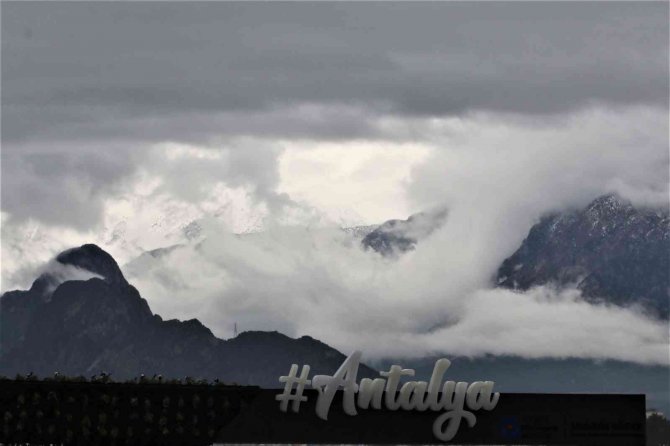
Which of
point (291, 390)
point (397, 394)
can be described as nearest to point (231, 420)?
point (291, 390)

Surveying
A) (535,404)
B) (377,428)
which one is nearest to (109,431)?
(377,428)

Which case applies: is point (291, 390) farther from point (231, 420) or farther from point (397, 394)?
point (397, 394)

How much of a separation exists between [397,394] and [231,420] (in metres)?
10.9

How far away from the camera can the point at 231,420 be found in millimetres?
102438

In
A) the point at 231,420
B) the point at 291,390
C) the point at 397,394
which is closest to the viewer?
the point at 231,420

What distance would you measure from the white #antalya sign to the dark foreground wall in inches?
23.7

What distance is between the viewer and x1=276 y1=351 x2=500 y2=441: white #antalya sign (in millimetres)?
102562

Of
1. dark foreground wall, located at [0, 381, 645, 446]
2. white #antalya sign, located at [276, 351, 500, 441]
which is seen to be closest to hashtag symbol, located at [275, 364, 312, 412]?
white #antalya sign, located at [276, 351, 500, 441]

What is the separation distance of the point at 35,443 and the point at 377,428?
70.3 ft

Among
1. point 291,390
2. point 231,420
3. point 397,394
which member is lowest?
point 231,420

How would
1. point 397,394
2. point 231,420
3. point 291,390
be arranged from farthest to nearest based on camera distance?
point 397,394
point 291,390
point 231,420

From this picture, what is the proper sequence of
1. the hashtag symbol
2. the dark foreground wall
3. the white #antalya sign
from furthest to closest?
the white #antalya sign → the hashtag symbol → the dark foreground wall

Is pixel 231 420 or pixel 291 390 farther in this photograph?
pixel 291 390

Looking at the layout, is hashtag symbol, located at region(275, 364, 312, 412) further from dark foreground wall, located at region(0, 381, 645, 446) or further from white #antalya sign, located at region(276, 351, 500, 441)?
dark foreground wall, located at region(0, 381, 645, 446)
